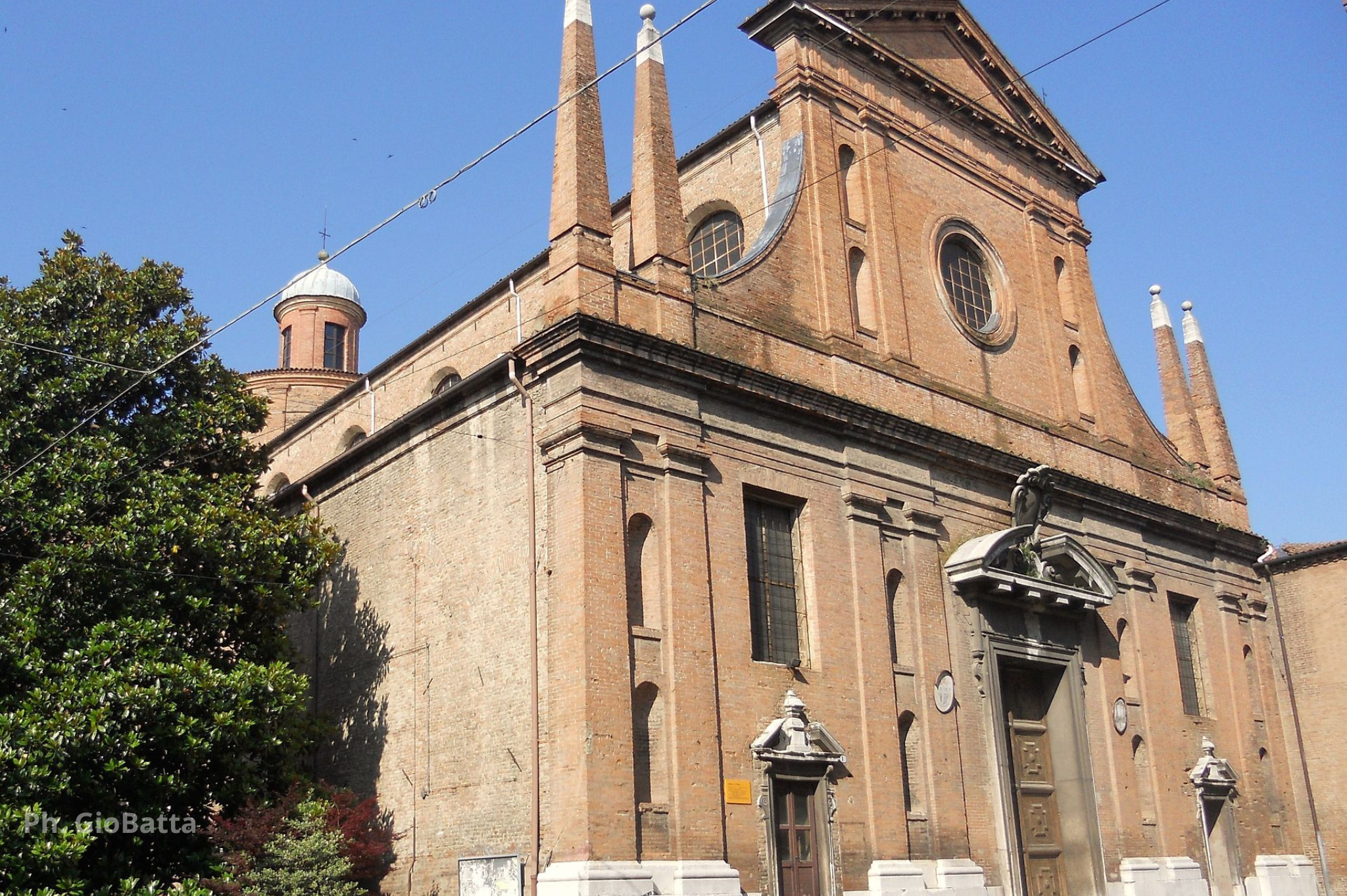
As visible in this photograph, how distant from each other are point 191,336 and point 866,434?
929 centimetres

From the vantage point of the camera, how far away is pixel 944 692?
60.6ft

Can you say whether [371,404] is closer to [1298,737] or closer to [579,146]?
[579,146]

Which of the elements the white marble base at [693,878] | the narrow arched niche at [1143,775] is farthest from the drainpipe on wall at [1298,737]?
the white marble base at [693,878]

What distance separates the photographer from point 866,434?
61.7 feet

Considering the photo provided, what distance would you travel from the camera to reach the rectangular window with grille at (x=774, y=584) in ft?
55.6

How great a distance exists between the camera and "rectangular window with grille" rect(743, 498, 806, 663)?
16953 millimetres

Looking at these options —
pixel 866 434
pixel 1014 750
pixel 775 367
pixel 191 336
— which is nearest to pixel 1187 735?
pixel 1014 750

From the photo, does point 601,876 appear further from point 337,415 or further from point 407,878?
point 337,415

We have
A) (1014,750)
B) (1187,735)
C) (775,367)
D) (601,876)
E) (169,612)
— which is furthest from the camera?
(1187,735)

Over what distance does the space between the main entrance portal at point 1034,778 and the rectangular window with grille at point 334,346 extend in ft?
74.7

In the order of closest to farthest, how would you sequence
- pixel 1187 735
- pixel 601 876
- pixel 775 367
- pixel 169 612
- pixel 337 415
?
pixel 601 876
pixel 169 612
pixel 775 367
pixel 1187 735
pixel 337 415

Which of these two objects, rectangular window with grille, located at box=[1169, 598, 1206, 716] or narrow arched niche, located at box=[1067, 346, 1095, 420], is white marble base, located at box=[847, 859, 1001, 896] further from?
narrow arched niche, located at box=[1067, 346, 1095, 420]

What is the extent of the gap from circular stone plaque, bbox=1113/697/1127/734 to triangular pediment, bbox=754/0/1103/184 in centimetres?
1053

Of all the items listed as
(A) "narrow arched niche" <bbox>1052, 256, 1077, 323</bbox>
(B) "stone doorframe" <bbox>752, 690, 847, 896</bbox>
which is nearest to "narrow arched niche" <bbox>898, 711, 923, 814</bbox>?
(B) "stone doorframe" <bbox>752, 690, 847, 896</bbox>
